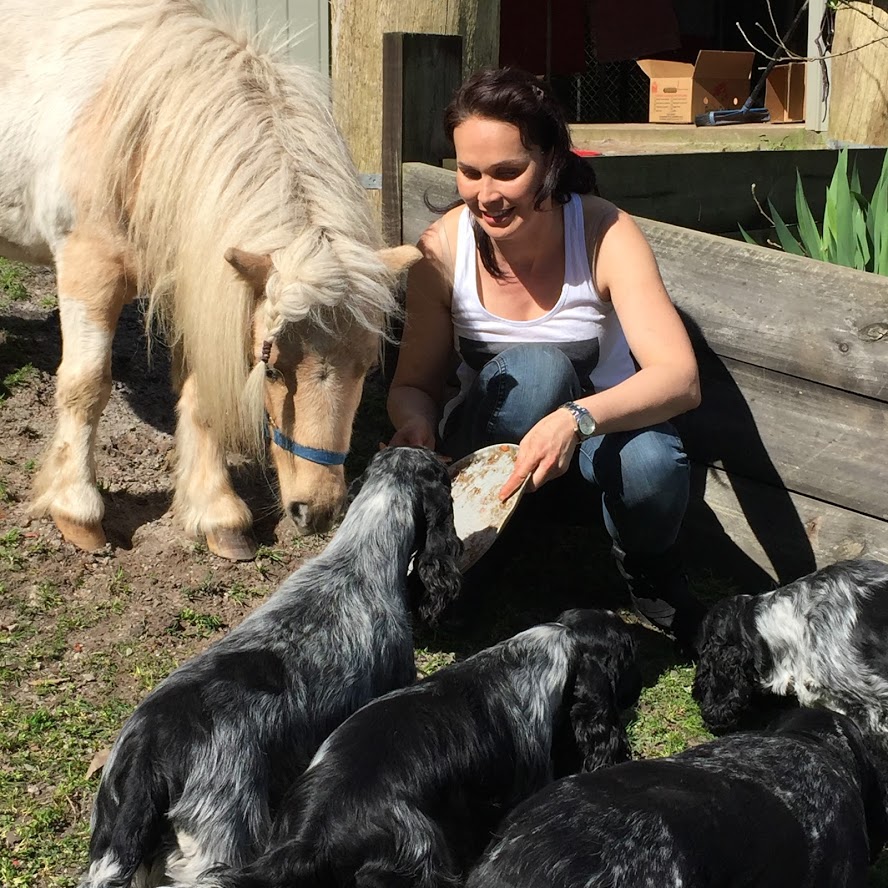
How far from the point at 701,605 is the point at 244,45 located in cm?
255

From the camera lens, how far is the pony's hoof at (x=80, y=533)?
4.14m

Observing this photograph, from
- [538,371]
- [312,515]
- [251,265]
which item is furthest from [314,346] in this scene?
[538,371]

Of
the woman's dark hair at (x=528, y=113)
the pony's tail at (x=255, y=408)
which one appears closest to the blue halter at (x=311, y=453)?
the pony's tail at (x=255, y=408)

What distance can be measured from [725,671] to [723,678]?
22mm

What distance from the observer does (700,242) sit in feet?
12.9

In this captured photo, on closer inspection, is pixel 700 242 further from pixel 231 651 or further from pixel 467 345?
pixel 231 651

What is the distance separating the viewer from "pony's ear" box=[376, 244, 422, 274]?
11.5 ft

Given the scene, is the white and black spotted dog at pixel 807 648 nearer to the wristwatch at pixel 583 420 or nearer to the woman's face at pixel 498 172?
the wristwatch at pixel 583 420

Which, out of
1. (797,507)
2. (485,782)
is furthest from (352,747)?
(797,507)

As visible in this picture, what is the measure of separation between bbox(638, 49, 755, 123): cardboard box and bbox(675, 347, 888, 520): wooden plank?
662cm

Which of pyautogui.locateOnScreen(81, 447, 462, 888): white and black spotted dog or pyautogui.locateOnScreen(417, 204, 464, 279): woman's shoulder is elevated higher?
pyautogui.locateOnScreen(417, 204, 464, 279): woman's shoulder

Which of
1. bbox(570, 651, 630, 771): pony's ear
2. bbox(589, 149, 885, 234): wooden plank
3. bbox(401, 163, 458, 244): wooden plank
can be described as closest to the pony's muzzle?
bbox(570, 651, 630, 771): pony's ear

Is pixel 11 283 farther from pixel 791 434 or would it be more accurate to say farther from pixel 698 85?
pixel 698 85

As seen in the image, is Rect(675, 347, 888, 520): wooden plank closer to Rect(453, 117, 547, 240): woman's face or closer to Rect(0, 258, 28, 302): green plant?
Rect(453, 117, 547, 240): woman's face
